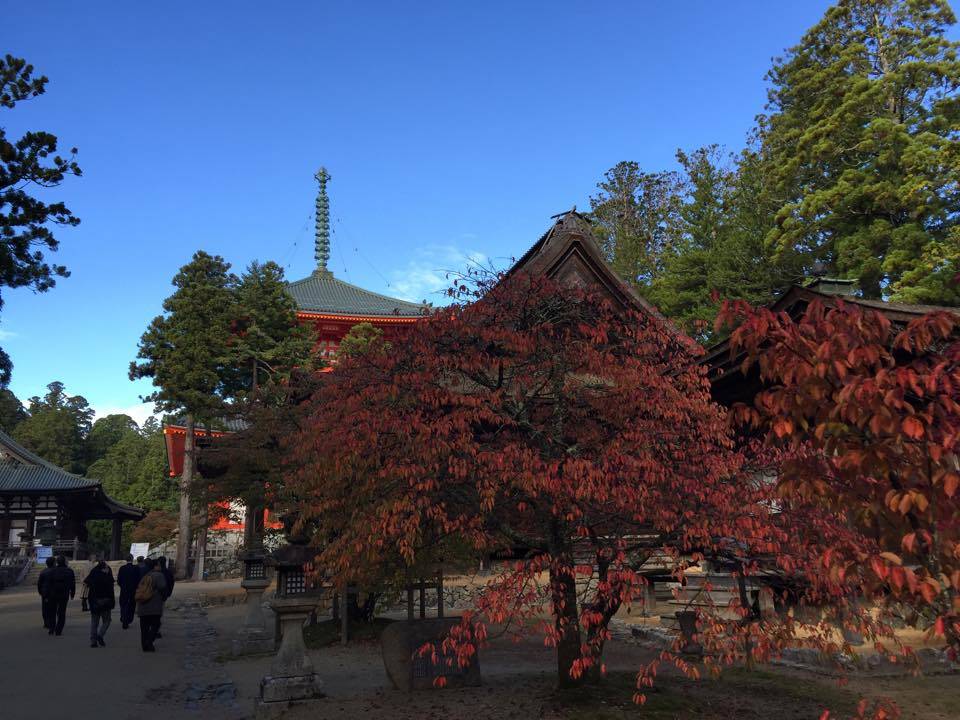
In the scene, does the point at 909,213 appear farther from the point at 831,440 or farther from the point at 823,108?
the point at 831,440

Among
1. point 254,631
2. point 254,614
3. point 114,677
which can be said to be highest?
point 254,614

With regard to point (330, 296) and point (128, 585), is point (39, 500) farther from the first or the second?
point (128, 585)

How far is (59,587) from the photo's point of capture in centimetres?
1384

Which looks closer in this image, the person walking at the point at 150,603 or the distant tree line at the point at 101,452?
the person walking at the point at 150,603

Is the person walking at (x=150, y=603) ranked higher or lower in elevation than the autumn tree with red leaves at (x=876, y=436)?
lower

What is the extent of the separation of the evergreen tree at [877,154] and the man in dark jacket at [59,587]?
22542 millimetres

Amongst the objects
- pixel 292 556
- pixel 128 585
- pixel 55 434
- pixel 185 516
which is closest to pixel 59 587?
pixel 128 585

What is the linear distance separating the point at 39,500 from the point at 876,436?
1688 inches

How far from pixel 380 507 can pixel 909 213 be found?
73.0 ft

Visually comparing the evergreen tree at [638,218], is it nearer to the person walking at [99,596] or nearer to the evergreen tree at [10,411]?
the person walking at [99,596]

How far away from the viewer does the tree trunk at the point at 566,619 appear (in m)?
7.06

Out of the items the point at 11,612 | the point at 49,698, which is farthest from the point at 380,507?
the point at 11,612

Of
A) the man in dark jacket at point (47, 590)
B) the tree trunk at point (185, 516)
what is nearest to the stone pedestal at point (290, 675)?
the man in dark jacket at point (47, 590)

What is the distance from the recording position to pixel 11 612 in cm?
1966
